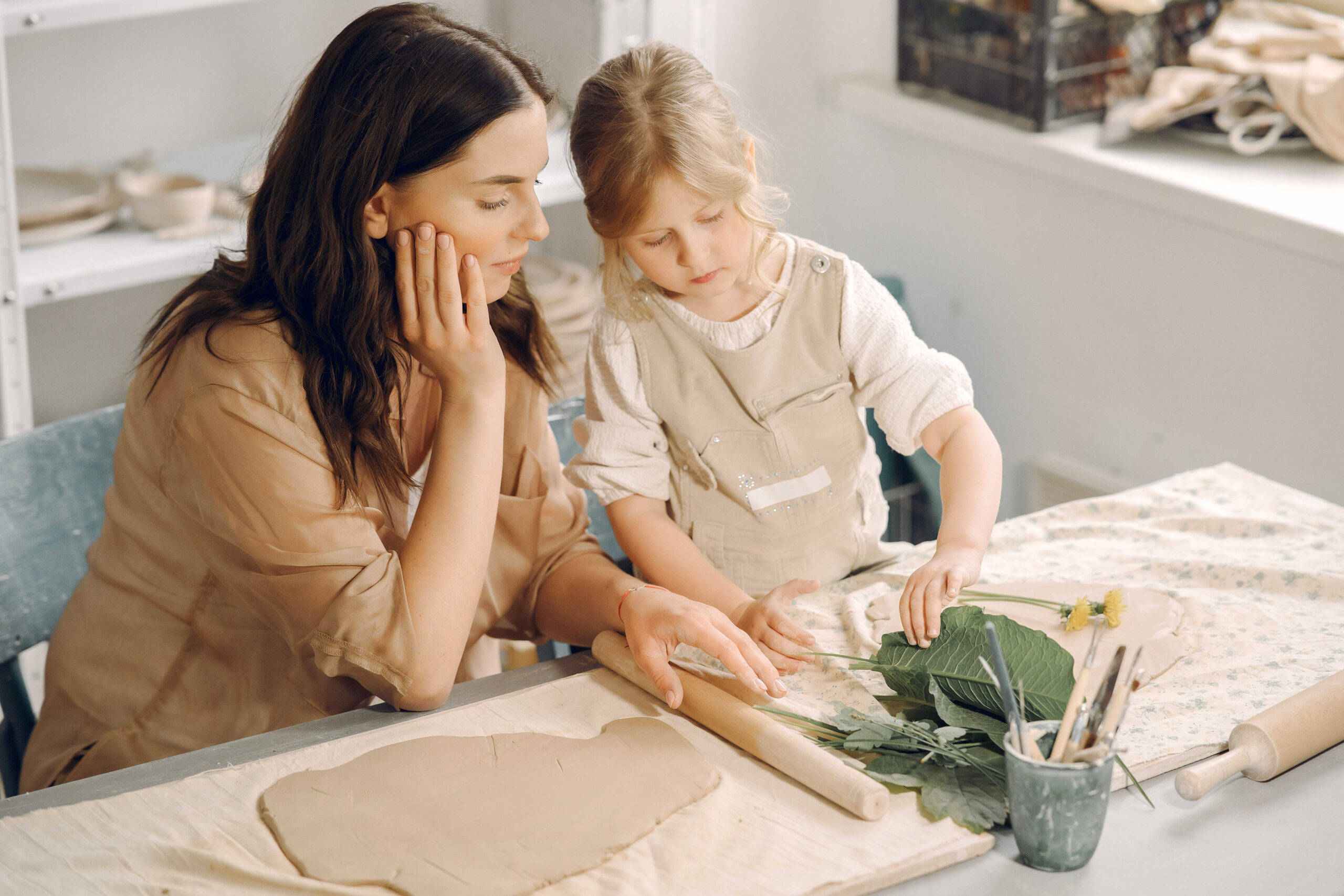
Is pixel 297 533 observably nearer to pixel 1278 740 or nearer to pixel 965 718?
pixel 965 718

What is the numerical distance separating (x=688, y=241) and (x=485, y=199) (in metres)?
0.20

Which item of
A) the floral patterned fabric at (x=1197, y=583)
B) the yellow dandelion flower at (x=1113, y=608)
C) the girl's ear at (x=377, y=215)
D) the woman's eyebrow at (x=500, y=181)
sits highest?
the woman's eyebrow at (x=500, y=181)

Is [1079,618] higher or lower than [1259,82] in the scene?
lower

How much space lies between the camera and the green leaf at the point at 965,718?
3.16ft

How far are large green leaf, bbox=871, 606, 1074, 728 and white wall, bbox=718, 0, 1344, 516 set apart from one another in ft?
3.85

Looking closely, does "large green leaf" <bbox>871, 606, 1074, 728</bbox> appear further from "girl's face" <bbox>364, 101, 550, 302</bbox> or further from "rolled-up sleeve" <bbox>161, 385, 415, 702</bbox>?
"girl's face" <bbox>364, 101, 550, 302</bbox>

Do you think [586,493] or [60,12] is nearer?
[586,493]

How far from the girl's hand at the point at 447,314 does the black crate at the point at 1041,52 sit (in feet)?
4.54

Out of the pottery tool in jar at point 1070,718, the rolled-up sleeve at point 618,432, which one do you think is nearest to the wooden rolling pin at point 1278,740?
the pottery tool in jar at point 1070,718

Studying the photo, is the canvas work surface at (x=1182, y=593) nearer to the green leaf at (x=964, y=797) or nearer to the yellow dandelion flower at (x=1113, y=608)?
the yellow dandelion flower at (x=1113, y=608)

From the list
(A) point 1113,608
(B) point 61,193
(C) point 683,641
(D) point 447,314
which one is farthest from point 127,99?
(A) point 1113,608

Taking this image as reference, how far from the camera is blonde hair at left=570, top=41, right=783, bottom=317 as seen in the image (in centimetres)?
123

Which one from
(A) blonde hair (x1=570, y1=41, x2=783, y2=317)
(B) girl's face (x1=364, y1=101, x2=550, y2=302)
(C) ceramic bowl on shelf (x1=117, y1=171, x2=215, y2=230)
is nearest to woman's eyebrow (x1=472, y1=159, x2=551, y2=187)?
(B) girl's face (x1=364, y1=101, x2=550, y2=302)

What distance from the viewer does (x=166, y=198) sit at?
6.96 ft
